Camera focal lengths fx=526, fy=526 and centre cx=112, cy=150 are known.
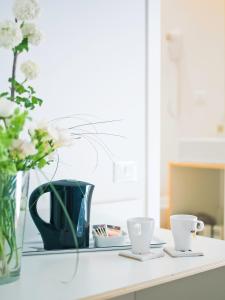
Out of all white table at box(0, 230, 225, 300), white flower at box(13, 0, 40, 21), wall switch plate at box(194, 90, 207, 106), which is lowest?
white table at box(0, 230, 225, 300)

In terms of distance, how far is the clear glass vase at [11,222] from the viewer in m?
1.17

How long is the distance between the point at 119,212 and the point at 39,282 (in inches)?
34.1

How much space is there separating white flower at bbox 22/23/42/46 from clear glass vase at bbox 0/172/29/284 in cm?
32

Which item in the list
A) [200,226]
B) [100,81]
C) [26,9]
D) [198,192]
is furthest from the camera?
[198,192]

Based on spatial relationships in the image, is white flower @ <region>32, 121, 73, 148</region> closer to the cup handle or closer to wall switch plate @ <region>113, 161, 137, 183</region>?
the cup handle

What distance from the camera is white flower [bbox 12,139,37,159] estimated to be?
111 centimetres

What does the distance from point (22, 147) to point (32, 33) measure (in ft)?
1.00

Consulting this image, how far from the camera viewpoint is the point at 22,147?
1114mm

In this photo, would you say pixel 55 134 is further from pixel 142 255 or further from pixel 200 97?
pixel 200 97

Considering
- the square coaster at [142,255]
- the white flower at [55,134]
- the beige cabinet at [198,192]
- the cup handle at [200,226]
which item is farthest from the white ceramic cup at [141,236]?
the beige cabinet at [198,192]

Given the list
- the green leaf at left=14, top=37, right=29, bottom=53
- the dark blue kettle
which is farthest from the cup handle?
the green leaf at left=14, top=37, right=29, bottom=53

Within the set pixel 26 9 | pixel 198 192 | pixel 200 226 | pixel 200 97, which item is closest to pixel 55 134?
pixel 26 9

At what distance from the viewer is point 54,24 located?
1827 millimetres

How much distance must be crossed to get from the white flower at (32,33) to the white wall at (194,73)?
10.0ft
